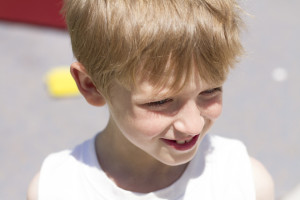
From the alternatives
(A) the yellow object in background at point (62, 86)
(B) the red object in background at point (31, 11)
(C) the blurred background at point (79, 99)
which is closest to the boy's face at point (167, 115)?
(C) the blurred background at point (79, 99)

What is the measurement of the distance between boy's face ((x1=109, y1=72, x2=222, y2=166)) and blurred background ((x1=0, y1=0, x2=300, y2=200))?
83 centimetres

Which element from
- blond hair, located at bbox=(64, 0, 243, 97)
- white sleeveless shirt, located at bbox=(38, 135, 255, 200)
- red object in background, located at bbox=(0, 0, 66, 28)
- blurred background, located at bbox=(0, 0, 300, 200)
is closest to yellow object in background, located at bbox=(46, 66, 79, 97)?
blurred background, located at bbox=(0, 0, 300, 200)

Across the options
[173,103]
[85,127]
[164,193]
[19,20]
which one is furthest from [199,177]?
[19,20]

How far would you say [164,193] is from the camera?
0.89 m

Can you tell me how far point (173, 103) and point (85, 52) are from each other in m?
0.17

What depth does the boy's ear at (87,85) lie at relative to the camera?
81 centimetres

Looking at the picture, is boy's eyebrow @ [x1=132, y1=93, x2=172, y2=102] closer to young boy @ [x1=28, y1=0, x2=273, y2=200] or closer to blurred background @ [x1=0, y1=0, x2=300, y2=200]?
young boy @ [x1=28, y1=0, x2=273, y2=200]

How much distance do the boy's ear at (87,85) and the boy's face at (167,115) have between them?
6 cm

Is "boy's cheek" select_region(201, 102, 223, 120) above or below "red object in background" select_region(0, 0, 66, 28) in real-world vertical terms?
above

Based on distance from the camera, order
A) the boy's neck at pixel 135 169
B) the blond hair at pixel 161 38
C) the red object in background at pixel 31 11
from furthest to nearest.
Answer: the red object in background at pixel 31 11 → the boy's neck at pixel 135 169 → the blond hair at pixel 161 38

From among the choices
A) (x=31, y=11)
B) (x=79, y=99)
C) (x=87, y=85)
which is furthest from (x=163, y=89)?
(x=31, y=11)

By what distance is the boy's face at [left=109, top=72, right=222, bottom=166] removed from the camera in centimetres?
72

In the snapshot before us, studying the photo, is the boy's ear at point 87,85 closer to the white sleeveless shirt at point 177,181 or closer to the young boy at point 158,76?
the young boy at point 158,76

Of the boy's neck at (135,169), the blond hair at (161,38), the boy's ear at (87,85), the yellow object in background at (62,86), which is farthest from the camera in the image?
the yellow object in background at (62,86)
